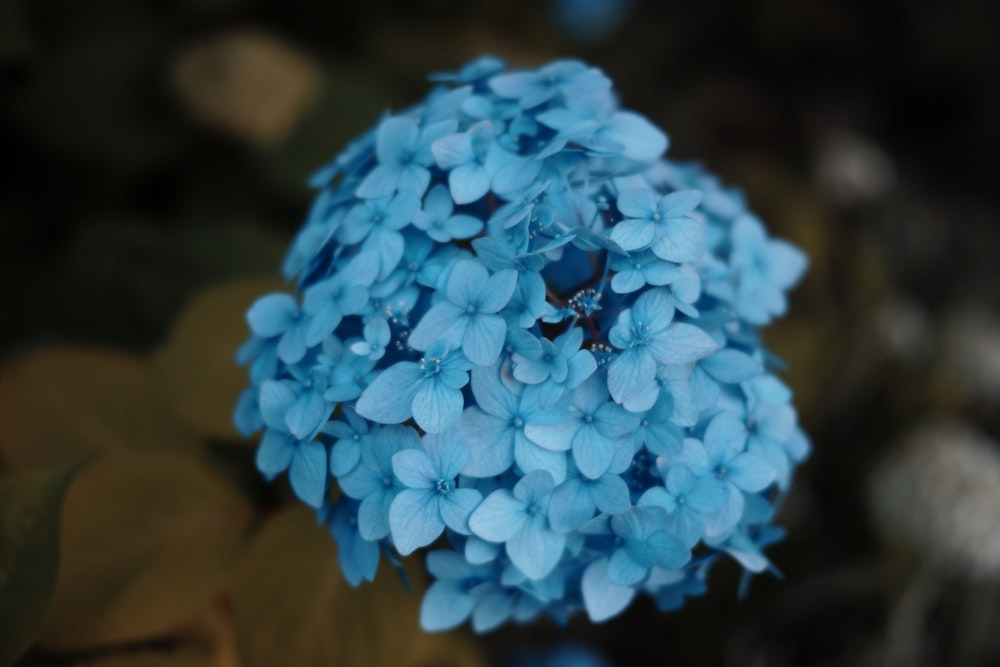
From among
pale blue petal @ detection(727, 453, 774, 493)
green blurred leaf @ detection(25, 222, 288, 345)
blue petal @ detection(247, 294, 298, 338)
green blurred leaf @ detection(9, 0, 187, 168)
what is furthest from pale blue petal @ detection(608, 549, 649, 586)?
green blurred leaf @ detection(9, 0, 187, 168)

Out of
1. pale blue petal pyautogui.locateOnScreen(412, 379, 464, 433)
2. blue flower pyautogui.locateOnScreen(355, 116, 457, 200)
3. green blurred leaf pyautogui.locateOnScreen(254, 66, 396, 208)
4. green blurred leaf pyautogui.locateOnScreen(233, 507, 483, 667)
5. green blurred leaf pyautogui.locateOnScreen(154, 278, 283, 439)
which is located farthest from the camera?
green blurred leaf pyautogui.locateOnScreen(254, 66, 396, 208)

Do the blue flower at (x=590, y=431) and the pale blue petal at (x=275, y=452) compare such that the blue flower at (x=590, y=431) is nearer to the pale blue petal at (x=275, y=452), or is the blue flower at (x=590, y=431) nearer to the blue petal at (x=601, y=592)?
the blue petal at (x=601, y=592)

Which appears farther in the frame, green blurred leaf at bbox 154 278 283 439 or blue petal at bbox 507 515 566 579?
green blurred leaf at bbox 154 278 283 439

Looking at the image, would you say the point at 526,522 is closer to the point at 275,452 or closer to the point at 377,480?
the point at 377,480

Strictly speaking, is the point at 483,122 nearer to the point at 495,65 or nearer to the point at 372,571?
the point at 495,65

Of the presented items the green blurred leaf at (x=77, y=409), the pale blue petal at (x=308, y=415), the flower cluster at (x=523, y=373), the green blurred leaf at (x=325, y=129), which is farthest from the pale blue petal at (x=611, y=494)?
the green blurred leaf at (x=325, y=129)

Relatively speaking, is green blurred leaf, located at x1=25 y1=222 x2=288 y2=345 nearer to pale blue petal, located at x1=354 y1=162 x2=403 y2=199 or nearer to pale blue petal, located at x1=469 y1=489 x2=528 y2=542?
pale blue petal, located at x1=354 y1=162 x2=403 y2=199

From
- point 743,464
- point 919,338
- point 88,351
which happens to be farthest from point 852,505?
point 88,351

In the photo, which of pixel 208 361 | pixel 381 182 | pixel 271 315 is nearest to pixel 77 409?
pixel 208 361
